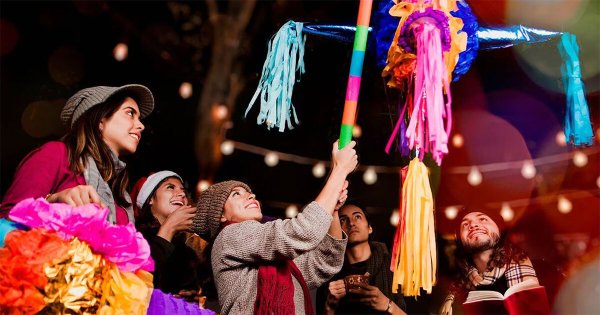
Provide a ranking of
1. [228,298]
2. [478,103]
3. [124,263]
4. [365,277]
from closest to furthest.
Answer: [124,263] → [228,298] → [365,277] → [478,103]

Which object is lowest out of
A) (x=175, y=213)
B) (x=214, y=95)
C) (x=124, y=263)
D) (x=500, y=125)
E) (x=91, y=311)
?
(x=91, y=311)

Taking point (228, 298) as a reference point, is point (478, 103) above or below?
above

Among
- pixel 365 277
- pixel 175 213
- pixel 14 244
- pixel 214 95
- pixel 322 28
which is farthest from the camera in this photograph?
pixel 214 95

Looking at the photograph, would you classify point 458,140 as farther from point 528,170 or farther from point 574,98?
point 574,98

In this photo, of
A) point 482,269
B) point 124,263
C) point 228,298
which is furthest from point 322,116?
point 124,263

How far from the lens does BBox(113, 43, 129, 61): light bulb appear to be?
12.1 feet

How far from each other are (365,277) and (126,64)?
1.83m

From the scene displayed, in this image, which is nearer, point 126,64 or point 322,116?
point 322,116

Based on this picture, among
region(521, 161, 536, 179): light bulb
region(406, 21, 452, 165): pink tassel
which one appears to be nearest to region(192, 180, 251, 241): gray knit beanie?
region(406, 21, 452, 165): pink tassel

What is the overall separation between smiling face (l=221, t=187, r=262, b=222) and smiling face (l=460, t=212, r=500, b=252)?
809 mm

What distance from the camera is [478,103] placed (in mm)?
2877

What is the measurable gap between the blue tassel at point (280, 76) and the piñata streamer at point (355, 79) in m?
0.30

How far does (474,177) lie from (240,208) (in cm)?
146

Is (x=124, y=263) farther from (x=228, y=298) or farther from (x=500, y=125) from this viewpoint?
(x=500, y=125)
